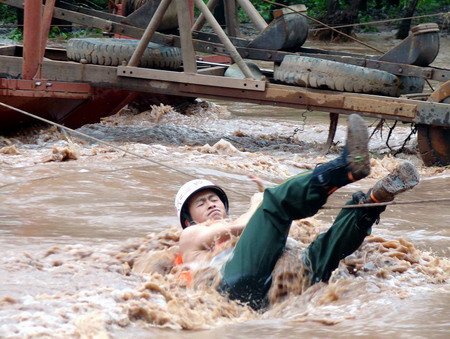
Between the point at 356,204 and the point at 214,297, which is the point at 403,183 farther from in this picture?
the point at 214,297

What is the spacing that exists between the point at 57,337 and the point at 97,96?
7.45m

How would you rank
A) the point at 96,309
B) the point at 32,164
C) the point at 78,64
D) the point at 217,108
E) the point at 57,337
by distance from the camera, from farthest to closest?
the point at 217,108 < the point at 78,64 < the point at 32,164 < the point at 96,309 < the point at 57,337

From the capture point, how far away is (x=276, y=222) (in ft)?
16.6

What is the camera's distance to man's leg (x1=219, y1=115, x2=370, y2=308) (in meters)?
4.86

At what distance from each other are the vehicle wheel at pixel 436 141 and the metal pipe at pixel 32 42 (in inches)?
180

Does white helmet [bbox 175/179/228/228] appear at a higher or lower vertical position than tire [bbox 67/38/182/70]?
lower

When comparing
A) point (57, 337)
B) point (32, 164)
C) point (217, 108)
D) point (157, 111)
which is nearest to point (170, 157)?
point (32, 164)

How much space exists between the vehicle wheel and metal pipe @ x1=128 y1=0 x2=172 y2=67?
3.23m

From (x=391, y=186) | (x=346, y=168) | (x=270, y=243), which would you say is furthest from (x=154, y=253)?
(x=391, y=186)

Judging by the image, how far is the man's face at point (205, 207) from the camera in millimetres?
5949

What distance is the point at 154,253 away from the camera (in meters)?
5.91

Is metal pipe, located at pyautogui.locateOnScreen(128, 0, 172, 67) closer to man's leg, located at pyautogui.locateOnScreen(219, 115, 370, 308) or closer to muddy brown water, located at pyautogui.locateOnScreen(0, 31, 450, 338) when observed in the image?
muddy brown water, located at pyautogui.locateOnScreen(0, 31, 450, 338)

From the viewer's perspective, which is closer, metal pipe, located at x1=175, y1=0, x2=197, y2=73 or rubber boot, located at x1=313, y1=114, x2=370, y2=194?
rubber boot, located at x1=313, y1=114, x2=370, y2=194

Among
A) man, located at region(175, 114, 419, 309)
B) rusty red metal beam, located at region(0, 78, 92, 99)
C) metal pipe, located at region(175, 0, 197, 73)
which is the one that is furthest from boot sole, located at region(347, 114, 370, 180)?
rusty red metal beam, located at region(0, 78, 92, 99)
